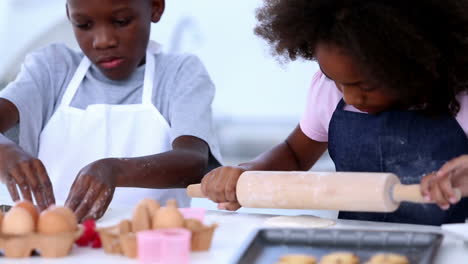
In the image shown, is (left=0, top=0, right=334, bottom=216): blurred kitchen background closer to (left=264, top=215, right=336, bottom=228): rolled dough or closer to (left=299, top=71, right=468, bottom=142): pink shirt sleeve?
(left=299, top=71, right=468, bottom=142): pink shirt sleeve

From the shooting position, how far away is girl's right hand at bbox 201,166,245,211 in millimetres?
1177

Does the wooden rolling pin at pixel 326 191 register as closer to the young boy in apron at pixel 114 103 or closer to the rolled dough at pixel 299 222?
the rolled dough at pixel 299 222

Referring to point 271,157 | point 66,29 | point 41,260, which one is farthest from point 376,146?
point 66,29

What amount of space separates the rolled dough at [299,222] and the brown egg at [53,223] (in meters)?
0.31

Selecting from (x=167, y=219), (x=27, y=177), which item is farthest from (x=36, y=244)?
(x=27, y=177)

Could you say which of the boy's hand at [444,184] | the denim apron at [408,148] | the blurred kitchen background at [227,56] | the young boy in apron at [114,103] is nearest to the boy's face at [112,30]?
the young boy in apron at [114,103]

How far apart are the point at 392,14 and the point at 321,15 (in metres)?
0.10

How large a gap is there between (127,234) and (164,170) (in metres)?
0.42

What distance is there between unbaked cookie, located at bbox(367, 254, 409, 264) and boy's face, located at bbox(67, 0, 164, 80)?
0.75 meters

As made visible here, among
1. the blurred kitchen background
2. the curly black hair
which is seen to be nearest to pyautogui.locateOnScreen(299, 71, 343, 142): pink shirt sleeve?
the curly black hair

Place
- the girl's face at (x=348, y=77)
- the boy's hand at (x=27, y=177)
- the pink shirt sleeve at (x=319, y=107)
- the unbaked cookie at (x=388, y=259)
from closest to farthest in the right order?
the unbaked cookie at (x=388, y=259), the girl's face at (x=348, y=77), the boy's hand at (x=27, y=177), the pink shirt sleeve at (x=319, y=107)

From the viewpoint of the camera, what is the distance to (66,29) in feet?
9.03

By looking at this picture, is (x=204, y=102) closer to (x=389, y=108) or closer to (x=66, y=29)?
(x=389, y=108)

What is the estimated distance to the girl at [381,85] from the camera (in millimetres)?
1061
